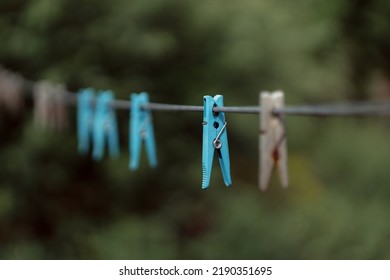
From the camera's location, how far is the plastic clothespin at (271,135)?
2381 mm

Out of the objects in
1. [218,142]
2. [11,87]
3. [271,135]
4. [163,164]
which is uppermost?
[163,164]

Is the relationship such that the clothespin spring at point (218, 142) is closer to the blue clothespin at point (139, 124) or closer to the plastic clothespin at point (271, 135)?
the plastic clothespin at point (271, 135)

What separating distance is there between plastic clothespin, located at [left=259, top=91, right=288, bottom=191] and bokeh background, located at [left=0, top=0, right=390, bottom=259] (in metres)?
4.05

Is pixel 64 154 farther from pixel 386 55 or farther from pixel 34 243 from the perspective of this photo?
pixel 386 55

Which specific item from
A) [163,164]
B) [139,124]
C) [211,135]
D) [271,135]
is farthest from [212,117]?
[163,164]

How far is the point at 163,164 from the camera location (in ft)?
23.7

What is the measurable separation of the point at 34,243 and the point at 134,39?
1.90 meters

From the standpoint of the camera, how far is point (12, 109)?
23.2 ft

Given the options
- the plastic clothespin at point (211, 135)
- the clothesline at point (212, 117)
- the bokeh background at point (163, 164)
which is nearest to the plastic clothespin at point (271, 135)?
the clothesline at point (212, 117)

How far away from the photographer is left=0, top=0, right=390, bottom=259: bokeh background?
22.4ft

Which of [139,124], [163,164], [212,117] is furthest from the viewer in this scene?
[163,164]

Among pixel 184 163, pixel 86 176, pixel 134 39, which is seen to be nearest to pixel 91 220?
pixel 86 176

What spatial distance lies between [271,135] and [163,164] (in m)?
4.84

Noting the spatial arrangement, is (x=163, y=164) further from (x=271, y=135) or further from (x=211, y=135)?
(x=211, y=135)
